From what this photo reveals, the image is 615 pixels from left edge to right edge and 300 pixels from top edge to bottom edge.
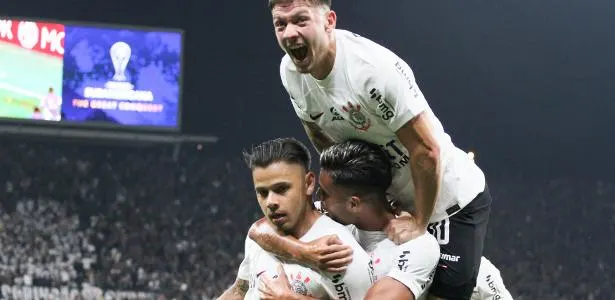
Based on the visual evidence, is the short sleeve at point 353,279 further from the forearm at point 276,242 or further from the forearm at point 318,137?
the forearm at point 318,137

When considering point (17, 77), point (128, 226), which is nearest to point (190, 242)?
point (128, 226)

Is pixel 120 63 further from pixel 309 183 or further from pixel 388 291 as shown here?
pixel 388 291

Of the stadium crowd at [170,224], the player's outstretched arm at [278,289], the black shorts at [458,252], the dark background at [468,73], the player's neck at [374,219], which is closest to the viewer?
the player's outstretched arm at [278,289]

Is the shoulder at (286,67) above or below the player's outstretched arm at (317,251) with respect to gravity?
above

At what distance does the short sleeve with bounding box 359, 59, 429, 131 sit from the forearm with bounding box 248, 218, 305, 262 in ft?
1.77

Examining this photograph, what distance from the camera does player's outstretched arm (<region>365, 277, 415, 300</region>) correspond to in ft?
10.5

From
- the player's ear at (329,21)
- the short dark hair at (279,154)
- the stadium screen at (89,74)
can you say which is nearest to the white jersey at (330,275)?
the short dark hair at (279,154)

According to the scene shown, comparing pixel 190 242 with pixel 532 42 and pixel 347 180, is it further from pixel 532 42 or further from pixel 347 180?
pixel 347 180

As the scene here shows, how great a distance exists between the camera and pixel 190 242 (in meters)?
17.8

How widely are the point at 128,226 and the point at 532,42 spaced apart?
9847mm

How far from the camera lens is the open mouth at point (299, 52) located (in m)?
3.19

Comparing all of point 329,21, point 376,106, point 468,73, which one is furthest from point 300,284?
point 468,73

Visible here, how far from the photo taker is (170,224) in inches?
715

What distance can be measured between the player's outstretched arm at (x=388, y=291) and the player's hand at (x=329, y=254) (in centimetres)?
14
